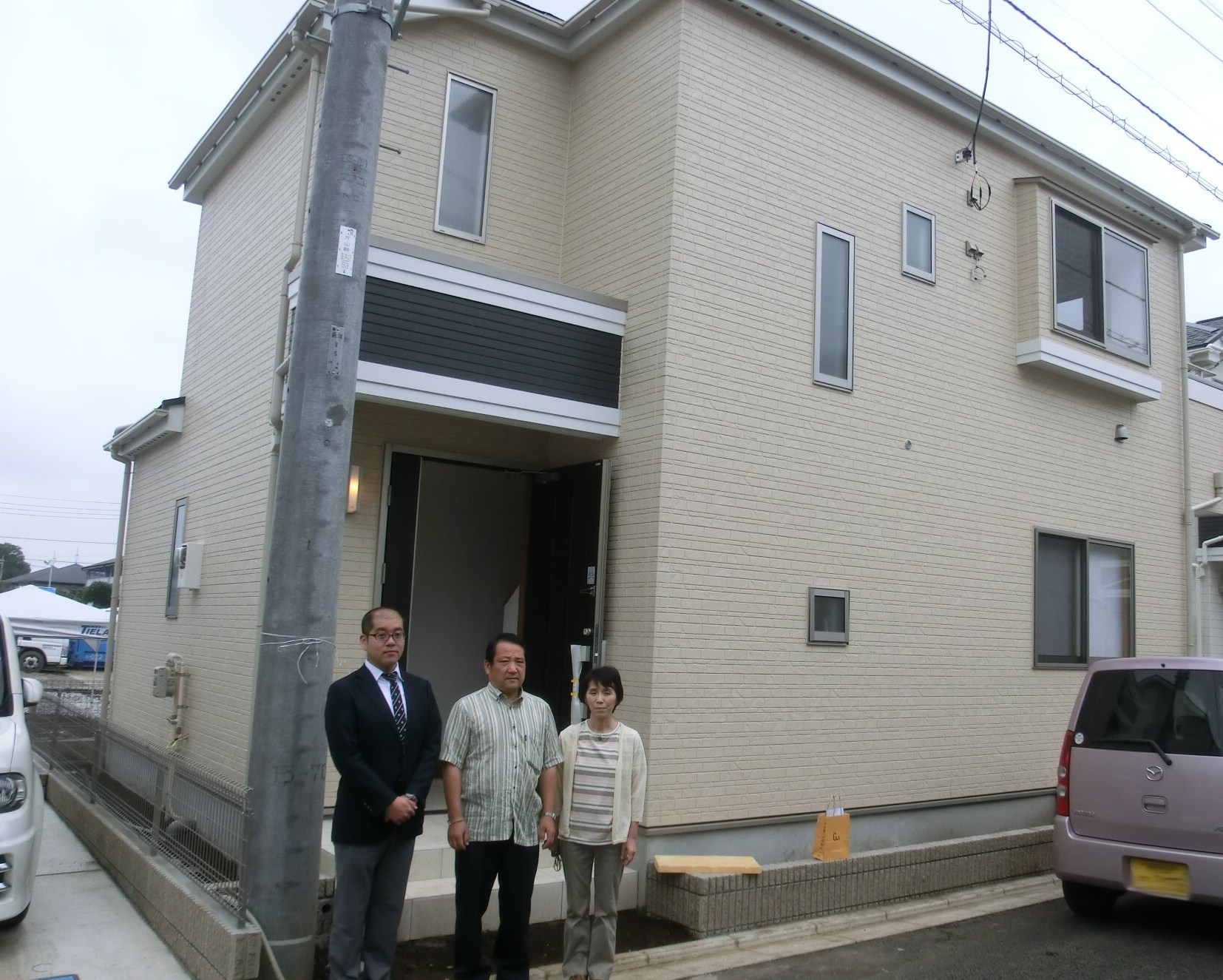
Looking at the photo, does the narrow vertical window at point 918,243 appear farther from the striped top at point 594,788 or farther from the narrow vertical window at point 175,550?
the narrow vertical window at point 175,550

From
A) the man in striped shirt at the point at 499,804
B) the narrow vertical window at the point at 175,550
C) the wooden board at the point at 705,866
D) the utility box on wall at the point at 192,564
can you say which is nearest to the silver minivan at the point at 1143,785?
the wooden board at the point at 705,866

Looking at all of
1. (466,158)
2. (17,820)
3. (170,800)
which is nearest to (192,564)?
(170,800)

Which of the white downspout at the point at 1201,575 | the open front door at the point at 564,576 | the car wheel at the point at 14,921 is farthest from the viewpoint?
the white downspout at the point at 1201,575

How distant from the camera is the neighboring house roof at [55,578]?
57969mm

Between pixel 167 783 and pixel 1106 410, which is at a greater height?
pixel 1106 410

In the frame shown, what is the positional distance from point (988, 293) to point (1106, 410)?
1.97m

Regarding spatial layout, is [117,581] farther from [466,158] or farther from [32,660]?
[32,660]

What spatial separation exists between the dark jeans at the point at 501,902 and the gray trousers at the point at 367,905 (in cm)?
26

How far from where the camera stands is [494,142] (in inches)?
326

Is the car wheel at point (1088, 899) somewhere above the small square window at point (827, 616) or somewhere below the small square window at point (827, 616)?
below

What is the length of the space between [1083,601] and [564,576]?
516cm

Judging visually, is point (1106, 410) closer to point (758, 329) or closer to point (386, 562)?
point (758, 329)

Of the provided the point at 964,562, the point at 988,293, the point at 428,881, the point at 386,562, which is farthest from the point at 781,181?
the point at 428,881

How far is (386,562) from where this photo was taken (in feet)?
24.8
